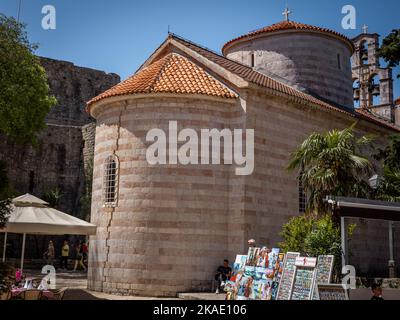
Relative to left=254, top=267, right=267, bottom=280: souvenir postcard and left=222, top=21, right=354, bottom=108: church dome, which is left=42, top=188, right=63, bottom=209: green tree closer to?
left=222, top=21, right=354, bottom=108: church dome

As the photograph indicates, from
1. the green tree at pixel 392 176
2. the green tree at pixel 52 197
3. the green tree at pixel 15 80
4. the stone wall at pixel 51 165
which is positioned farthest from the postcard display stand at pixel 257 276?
the stone wall at pixel 51 165

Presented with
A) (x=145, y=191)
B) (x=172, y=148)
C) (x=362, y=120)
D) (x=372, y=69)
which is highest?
(x=372, y=69)

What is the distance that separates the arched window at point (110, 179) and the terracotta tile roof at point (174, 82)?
247cm

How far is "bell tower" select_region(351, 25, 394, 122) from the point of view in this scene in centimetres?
4134

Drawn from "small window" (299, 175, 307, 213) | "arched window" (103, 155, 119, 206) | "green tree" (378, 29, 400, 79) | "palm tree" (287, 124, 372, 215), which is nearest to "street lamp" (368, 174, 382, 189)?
"palm tree" (287, 124, 372, 215)

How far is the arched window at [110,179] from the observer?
17312 mm

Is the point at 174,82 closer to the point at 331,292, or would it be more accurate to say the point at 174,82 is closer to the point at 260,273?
the point at 260,273

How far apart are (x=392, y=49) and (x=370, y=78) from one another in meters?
25.6

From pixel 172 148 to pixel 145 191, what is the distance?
1.78m

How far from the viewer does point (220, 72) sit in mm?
18125
